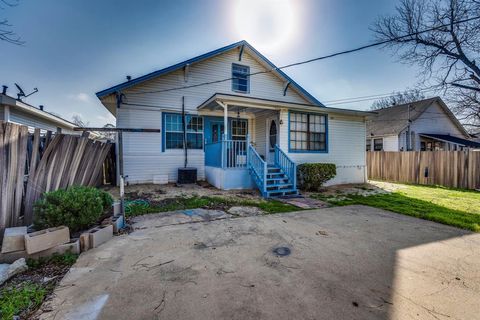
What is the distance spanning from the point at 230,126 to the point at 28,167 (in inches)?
322

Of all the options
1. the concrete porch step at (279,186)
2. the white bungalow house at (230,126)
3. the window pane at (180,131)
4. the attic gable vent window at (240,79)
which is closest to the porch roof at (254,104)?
the white bungalow house at (230,126)

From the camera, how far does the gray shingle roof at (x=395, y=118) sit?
18.7 meters

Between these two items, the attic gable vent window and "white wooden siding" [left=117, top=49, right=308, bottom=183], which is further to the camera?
the attic gable vent window

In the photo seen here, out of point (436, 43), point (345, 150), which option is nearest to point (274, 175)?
point (345, 150)

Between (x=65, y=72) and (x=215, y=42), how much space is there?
7201 millimetres

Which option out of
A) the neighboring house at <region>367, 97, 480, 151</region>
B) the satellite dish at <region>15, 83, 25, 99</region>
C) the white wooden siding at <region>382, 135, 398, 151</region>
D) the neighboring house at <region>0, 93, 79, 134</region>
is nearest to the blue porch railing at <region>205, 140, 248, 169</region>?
the neighboring house at <region>0, 93, 79, 134</region>

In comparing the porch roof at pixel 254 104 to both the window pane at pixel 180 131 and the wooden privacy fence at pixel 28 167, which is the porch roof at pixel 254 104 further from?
the wooden privacy fence at pixel 28 167

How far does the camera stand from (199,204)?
611cm

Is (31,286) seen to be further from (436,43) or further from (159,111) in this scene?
(436,43)

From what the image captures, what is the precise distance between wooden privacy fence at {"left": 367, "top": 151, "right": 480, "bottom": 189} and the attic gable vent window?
8814 millimetres

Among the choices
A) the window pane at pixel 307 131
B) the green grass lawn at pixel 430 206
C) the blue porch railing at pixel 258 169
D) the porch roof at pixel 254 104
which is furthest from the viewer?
the window pane at pixel 307 131

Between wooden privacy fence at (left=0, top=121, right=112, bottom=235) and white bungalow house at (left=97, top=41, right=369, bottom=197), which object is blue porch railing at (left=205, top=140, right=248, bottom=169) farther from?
wooden privacy fence at (left=0, top=121, right=112, bottom=235)

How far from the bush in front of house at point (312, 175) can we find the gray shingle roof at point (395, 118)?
11.8 metres

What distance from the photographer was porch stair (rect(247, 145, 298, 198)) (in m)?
7.63
